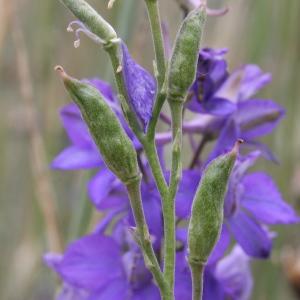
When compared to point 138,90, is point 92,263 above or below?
below

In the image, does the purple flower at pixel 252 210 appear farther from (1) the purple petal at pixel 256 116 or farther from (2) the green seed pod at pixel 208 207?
(2) the green seed pod at pixel 208 207

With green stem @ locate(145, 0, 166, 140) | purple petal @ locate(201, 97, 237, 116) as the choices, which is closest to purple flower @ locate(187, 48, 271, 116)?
purple petal @ locate(201, 97, 237, 116)

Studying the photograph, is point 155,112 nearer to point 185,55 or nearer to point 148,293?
point 185,55

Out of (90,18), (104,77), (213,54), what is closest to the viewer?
(90,18)

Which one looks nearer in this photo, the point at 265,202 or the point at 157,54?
the point at 157,54

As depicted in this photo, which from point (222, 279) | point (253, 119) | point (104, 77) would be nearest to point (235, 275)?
point (222, 279)

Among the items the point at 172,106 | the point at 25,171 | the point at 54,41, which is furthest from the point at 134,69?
the point at 25,171
